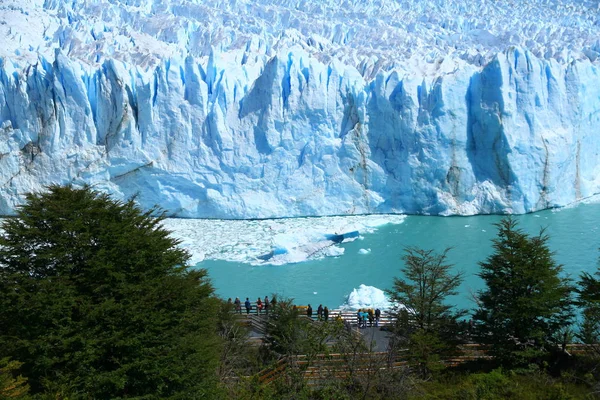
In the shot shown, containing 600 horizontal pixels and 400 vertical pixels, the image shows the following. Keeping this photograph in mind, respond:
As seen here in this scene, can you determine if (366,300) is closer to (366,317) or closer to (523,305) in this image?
(366,317)

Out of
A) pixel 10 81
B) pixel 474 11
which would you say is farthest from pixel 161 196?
pixel 474 11

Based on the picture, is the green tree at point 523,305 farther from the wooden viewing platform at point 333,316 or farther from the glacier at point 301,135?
the glacier at point 301,135

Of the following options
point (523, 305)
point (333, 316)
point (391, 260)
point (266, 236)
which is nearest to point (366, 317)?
point (333, 316)

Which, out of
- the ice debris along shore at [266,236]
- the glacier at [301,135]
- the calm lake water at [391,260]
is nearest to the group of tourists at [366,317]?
the calm lake water at [391,260]

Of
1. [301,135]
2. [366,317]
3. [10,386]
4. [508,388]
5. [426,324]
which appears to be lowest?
[508,388]

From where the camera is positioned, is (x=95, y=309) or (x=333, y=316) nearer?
(x=95, y=309)

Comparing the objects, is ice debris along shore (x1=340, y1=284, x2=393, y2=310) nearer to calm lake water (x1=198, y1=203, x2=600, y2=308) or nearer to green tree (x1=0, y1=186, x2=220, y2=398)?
calm lake water (x1=198, y1=203, x2=600, y2=308)

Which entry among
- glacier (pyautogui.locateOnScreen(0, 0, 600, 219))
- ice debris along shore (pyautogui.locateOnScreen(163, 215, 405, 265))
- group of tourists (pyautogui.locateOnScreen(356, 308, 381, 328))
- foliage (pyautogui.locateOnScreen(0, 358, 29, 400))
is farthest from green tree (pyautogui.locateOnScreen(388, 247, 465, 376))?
glacier (pyautogui.locateOnScreen(0, 0, 600, 219))
